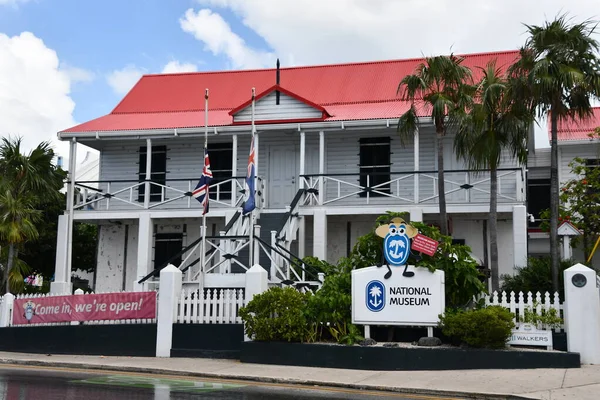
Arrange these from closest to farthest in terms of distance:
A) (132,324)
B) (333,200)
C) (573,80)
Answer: (573,80) < (132,324) < (333,200)

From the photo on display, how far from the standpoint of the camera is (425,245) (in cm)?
1251

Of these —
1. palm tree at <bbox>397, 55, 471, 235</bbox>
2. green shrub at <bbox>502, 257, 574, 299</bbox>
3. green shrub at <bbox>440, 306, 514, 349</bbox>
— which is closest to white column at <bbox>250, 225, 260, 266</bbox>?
palm tree at <bbox>397, 55, 471, 235</bbox>

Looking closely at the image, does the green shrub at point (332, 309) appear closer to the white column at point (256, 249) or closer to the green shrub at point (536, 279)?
the white column at point (256, 249)

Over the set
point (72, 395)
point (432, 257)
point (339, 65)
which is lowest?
point (72, 395)

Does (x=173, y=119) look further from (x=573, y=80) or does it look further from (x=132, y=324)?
(x=573, y=80)

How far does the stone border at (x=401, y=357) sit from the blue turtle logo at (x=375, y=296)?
2.77ft

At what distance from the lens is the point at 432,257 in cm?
1271

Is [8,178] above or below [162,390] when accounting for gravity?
above

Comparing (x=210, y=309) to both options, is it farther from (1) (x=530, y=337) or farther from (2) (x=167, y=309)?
(1) (x=530, y=337)

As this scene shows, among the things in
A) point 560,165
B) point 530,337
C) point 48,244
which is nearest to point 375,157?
point 560,165

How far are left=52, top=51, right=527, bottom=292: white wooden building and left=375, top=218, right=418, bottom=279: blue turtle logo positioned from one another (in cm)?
466

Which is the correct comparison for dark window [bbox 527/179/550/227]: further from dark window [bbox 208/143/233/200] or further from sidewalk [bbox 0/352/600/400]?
sidewalk [bbox 0/352/600/400]

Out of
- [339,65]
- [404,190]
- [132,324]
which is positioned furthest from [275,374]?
[339,65]

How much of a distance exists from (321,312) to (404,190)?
899 cm
